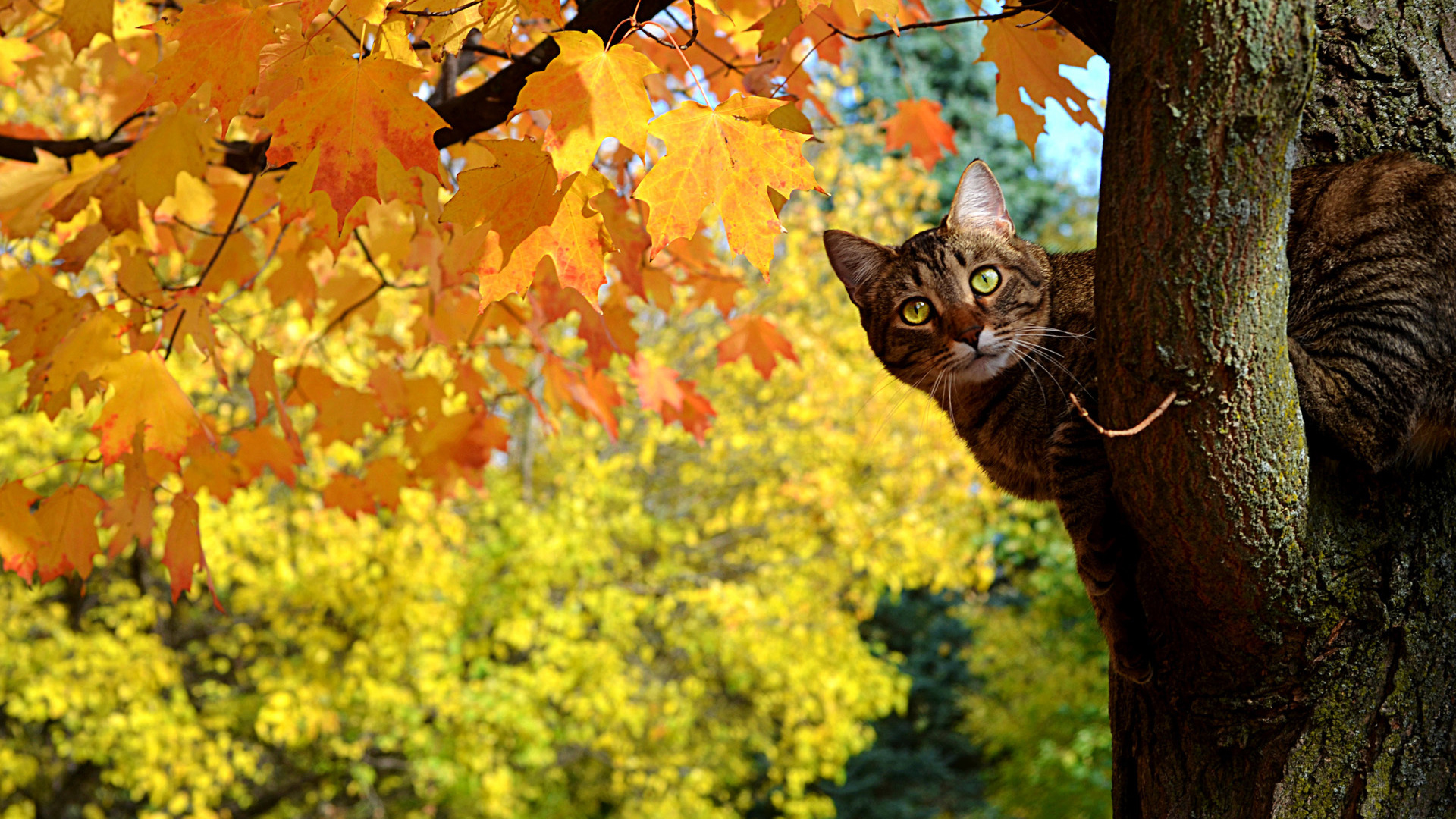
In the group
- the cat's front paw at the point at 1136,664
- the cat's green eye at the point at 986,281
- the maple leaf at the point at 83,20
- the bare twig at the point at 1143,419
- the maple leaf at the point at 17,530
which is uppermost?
the maple leaf at the point at 83,20

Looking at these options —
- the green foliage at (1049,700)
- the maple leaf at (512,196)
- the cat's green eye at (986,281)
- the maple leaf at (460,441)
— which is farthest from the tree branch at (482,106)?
the green foliage at (1049,700)

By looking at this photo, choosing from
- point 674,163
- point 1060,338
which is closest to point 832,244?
point 1060,338

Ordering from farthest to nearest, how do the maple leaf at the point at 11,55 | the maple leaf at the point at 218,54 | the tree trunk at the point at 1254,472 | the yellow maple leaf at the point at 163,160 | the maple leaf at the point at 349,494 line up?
the maple leaf at the point at 349,494, the maple leaf at the point at 11,55, the yellow maple leaf at the point at 163,160, the maple leaf at the point at 218,54, the tree trunk at the point at 1254,472

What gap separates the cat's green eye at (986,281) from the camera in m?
2.02

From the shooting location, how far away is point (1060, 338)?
6.39 feet

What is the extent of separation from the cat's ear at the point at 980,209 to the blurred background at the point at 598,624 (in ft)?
10.7

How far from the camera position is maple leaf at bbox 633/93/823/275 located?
62.0 inches

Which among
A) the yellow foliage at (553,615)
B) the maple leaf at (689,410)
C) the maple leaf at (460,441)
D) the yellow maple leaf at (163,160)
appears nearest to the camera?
the yellow maple leaf at (163,160)

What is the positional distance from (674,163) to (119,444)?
151 cm

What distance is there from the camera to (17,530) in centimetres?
245

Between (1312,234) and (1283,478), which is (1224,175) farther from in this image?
(1312,234)

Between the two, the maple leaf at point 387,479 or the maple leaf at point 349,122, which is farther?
the maple leaf at point 387,479

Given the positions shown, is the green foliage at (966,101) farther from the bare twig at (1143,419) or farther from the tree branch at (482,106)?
the bare twig at (1143,419)

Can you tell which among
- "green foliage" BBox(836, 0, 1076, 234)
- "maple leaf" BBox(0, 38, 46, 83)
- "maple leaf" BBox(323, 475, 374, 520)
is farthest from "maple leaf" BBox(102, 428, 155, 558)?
"green foliage" BBox(836, 0, 1076, 234)
